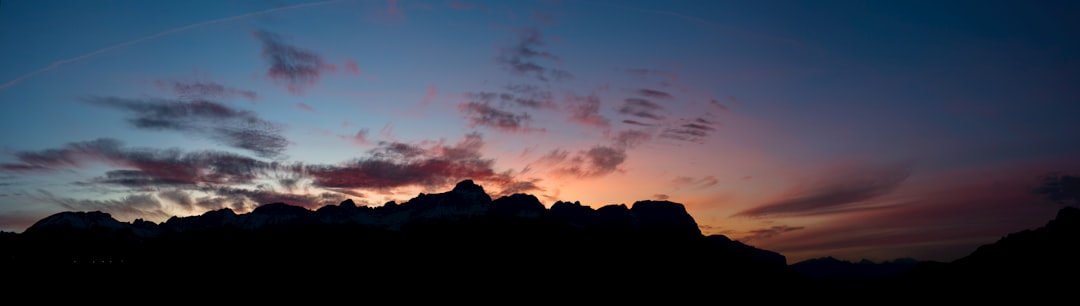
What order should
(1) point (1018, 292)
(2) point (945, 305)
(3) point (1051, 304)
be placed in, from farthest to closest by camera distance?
(2) point (945, 305), (1) point (1018, 292), (3) point (1051, 304)

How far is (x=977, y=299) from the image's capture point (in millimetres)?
189625

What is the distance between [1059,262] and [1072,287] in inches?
803

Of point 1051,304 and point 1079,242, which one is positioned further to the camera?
point 1079,242

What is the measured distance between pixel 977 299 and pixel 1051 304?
21.6 metres

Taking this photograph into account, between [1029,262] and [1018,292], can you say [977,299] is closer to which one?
[1018,292]

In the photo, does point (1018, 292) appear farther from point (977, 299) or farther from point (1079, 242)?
point (1079, 242)

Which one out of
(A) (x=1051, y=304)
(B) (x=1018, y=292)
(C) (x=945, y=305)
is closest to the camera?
(A) (x=1051, y=304)

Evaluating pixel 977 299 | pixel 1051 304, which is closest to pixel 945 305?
pixel 977 299

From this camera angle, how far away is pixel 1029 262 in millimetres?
198875

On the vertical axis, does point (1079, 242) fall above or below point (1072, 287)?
above

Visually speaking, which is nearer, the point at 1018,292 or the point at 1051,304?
the point at 1051,304

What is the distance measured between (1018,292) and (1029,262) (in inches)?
953

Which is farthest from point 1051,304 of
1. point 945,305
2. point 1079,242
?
point 1079,242

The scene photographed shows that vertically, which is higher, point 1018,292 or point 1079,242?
point 1079,242
